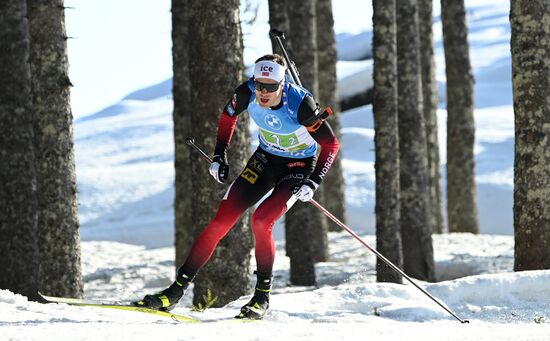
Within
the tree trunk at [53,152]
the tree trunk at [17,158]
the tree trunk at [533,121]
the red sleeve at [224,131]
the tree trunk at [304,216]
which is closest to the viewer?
the red sleeve at [224,131]

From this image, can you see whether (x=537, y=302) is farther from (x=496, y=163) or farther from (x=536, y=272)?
(x=496, y=163)

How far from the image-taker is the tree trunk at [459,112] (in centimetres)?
2286

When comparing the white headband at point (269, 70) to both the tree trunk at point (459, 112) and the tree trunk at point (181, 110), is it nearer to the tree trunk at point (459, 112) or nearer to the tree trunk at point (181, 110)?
the tree trunk at point (181, 110)

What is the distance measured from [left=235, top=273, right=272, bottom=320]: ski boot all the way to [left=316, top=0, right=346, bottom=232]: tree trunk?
13.7 metres

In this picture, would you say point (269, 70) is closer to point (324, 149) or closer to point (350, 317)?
point (324, 149)

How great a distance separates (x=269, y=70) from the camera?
27.6 ft

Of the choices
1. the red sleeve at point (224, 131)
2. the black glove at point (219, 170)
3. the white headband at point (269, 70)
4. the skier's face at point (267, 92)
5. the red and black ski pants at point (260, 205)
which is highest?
the white headband at point (269, 70)

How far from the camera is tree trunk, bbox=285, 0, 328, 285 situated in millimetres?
16422

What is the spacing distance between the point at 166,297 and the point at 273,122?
1786 mm

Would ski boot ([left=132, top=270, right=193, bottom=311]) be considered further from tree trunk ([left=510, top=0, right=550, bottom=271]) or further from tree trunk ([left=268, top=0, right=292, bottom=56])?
tree trunk ([left=268, top=0, right=292, bottom=56])

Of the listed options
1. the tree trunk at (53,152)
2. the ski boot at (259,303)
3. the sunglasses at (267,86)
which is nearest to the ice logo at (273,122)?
the sunglasses at (267,86)

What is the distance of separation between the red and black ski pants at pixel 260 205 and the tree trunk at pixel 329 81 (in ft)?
43.9

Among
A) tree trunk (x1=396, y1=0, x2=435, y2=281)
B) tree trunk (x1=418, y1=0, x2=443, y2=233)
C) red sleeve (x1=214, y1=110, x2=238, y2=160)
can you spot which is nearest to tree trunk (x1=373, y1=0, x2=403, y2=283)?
tree trunk (x1=396, y1=0, x2=435, y2=281)

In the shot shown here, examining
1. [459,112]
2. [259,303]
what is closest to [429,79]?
[459,112]
